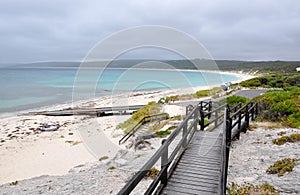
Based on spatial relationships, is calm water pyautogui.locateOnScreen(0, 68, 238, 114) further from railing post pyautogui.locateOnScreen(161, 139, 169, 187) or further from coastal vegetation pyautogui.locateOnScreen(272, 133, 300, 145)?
railing post pyautogui.locateOnScreen(161, 139, 169, 187)

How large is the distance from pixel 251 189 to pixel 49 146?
14.4 meters

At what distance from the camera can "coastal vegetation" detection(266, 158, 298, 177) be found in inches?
225

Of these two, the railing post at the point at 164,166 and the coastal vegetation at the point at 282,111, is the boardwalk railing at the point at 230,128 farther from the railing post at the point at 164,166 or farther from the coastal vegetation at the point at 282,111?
the railing post at the point at 164,166

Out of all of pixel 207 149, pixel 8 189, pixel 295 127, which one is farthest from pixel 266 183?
pixel 8 189

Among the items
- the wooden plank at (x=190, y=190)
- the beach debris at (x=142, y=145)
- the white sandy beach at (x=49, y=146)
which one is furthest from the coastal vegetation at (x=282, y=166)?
the white sandy beach at (x=49, y=146)

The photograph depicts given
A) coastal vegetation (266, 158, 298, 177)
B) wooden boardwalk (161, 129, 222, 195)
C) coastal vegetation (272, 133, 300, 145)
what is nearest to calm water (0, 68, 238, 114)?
coastal vegetation (272, 133, 300, 145)

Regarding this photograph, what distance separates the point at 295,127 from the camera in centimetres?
1015

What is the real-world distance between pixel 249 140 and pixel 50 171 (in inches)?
358

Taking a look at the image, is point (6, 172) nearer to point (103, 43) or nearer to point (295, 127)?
point (103, 43)

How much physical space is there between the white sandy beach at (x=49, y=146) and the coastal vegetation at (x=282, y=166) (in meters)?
7.66

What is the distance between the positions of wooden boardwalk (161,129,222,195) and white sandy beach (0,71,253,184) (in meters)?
6.58

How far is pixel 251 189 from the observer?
4.94 m

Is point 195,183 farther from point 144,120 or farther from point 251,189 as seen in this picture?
point 144,120

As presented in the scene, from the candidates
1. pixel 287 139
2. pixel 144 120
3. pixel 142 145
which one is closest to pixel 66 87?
pixel 144 120
